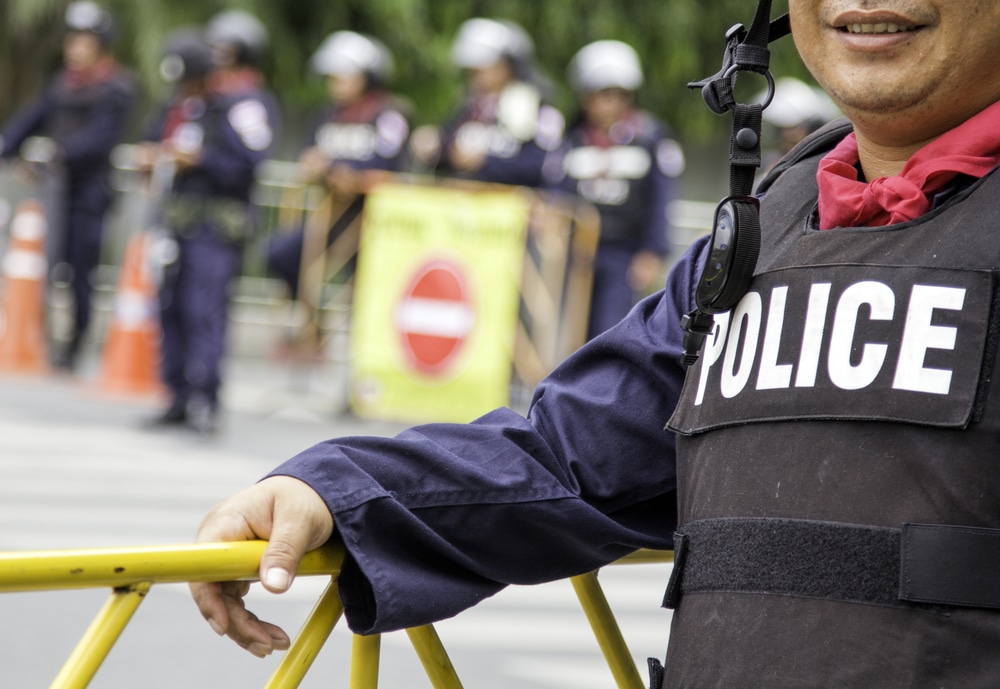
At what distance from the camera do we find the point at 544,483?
74.6 inches

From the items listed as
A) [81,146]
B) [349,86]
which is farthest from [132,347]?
[349,86]

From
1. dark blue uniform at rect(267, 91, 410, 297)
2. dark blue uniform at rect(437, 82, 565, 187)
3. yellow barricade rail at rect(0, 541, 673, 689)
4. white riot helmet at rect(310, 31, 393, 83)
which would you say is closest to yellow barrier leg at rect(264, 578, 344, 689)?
yellow barricade rail at rect(0, 541, 673, 689)

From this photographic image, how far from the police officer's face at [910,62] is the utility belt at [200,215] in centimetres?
695

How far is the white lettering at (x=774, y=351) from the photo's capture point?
1696mm

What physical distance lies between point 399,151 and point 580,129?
4.73ft

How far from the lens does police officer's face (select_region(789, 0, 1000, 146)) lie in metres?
1.69

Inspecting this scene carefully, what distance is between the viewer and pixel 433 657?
6.14ft

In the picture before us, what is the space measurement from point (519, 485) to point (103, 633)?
55 centimetres

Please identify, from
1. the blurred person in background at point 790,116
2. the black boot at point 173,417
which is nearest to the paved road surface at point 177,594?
the black boot at point 173,417

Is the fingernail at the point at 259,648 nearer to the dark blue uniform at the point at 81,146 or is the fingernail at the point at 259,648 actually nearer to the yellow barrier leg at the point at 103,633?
the yellow barrier leg at the point at 103,633

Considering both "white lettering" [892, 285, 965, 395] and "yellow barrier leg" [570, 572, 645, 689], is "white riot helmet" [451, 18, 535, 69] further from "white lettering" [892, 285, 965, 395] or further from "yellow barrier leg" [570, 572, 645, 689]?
"white lettering" [892, 285, 965, 395]

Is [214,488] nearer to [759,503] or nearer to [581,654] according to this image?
[581,654]

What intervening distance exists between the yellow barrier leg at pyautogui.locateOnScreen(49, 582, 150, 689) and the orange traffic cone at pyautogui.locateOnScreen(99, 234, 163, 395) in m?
8.93

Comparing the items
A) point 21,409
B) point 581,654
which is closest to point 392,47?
point 21,409
